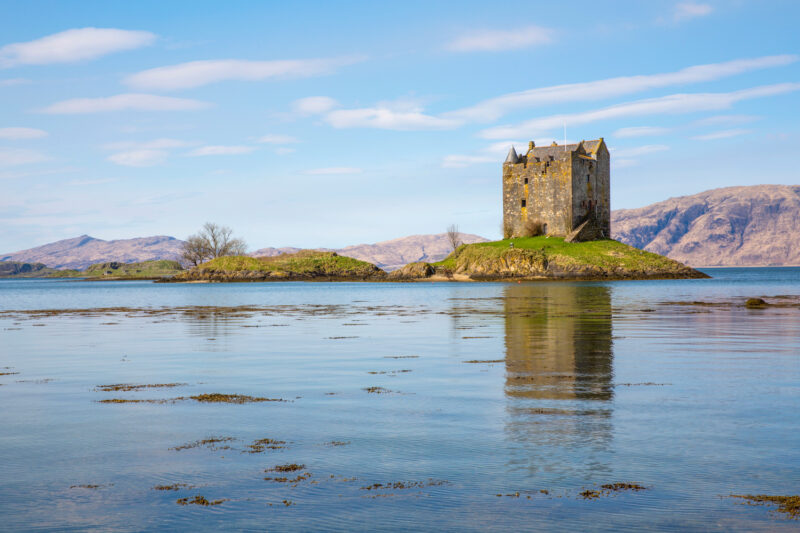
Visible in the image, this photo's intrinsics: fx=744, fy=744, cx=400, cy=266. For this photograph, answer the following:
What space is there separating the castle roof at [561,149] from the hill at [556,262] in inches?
659

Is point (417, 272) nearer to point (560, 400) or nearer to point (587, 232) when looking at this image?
point (587, 232)

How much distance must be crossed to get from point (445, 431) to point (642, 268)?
11897cm

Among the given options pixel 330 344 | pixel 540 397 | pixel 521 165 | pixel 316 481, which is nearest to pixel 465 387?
pixel 540 397

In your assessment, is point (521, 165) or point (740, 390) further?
point (521, 165)

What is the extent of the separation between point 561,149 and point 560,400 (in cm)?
13098

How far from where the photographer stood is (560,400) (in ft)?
46.4

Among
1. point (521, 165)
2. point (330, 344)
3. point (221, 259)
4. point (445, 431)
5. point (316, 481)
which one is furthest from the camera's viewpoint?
point (221, 259)

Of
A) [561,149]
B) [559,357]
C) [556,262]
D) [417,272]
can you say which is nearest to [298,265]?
[417,272]

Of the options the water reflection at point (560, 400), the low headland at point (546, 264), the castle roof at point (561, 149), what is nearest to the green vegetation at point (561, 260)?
the low headland at point (546, 264)

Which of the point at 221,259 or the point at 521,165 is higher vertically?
the point at 521,165

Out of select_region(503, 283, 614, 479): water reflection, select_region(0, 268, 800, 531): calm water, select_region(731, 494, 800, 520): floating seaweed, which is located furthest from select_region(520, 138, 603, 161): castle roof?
select_region(731, 494, 800, 520): floating seaweed

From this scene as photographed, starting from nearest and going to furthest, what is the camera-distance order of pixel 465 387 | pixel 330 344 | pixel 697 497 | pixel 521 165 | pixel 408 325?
pixel 697 497 < pixel 465 387 < pixel 330 344 < pixel 408 325 < pixel 521 165

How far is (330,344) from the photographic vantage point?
27047 millimetres

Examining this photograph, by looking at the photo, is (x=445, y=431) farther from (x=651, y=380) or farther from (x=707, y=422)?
(x=651, y=380)
